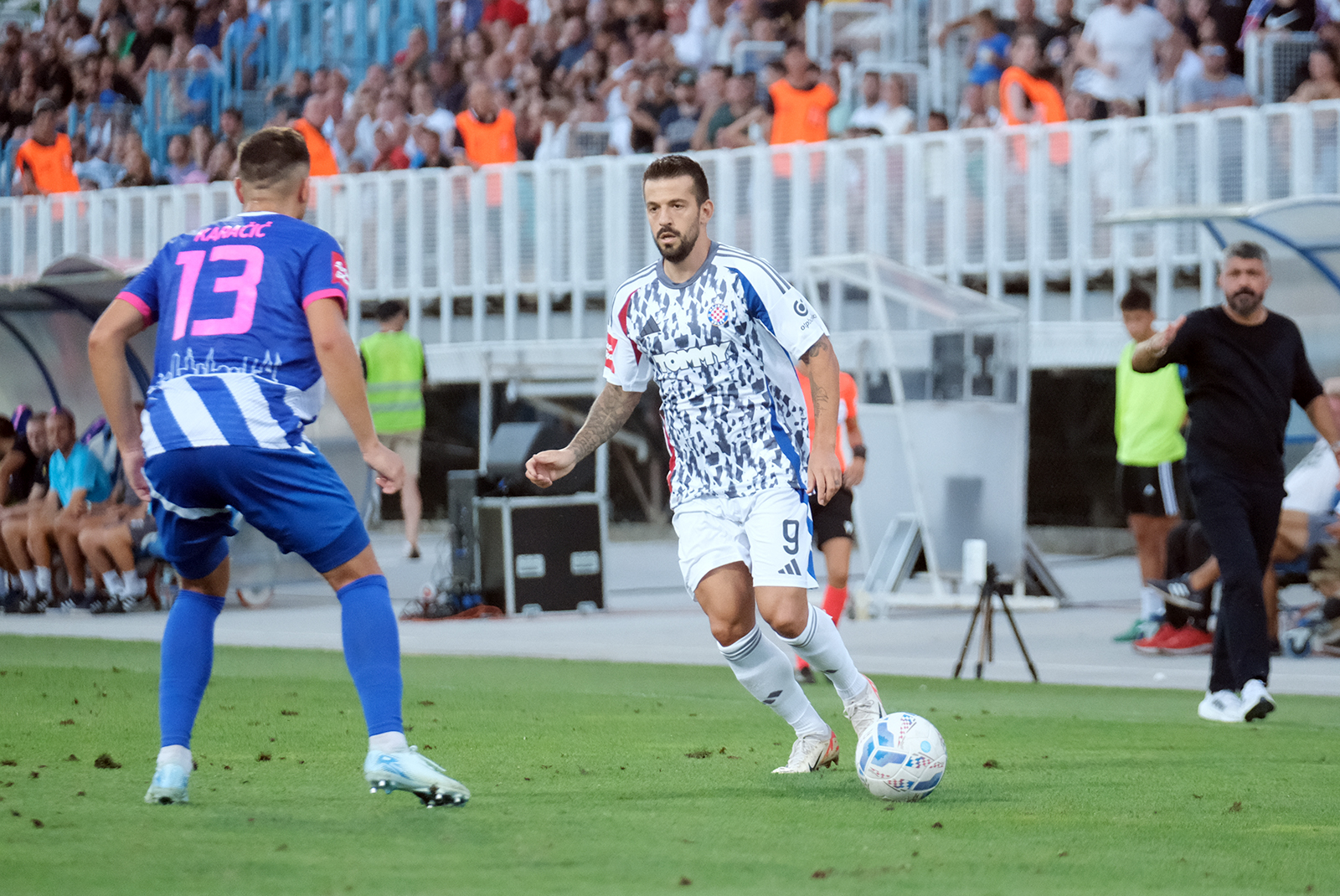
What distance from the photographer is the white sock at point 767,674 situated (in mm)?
6410

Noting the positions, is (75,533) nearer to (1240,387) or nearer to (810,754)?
(1240,387)

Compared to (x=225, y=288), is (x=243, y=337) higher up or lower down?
lower down

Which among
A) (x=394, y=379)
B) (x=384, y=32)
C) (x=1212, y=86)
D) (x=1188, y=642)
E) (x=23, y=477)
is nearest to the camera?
(x=1188, y=642)

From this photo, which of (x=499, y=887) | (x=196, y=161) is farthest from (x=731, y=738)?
(x=196, y=161)

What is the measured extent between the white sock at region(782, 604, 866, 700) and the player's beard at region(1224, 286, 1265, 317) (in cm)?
305

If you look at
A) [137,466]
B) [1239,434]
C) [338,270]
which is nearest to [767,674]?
[338,270]

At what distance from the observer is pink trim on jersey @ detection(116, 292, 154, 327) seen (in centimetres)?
555

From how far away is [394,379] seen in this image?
1877 centimetres

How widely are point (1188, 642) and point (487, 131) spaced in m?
12.2

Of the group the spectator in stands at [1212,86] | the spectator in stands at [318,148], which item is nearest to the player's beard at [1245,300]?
the spectator in stands at [1212,86]

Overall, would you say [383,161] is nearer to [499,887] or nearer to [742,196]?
[742,196]

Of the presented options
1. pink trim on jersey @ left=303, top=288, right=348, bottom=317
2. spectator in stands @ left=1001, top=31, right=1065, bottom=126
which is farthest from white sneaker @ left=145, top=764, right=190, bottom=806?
spectator in stands @ left=1001, top=31, right=1065, bottom=126

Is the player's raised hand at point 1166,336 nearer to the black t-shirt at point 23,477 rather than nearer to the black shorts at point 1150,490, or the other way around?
the black shorts at point 1150,490

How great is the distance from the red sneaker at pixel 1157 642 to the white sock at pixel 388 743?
24.3ft
